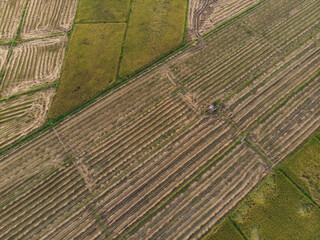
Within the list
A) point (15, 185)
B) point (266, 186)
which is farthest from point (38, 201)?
point (266, 186)

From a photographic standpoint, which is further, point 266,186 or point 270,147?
point 270,147

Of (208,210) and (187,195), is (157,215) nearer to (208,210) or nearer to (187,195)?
(187,195)

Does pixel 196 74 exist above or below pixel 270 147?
above

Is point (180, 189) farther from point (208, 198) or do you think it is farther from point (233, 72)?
point (233, 72)

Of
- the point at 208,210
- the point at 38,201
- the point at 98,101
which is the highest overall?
the point at 98,101

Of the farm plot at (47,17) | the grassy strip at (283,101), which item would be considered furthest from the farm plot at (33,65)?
the grassy strip at (283,101)

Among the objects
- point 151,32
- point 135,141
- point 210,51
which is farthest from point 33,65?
point 210,51

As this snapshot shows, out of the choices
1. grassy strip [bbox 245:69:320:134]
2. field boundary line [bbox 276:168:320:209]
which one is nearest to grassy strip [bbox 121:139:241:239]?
grassy strip [bbox 245:69:320:134]
